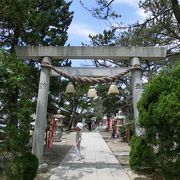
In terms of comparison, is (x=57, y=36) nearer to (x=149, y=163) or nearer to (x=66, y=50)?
(x=66, y=50)

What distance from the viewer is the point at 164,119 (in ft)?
28.7

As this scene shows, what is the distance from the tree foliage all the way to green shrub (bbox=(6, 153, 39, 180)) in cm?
313

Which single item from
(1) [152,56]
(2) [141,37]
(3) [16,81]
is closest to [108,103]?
(2) [141,37]

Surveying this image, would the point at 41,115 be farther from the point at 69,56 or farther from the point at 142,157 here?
the point at 142,157

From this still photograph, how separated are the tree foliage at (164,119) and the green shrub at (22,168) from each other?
3.13 meters

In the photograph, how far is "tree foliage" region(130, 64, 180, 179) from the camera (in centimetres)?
869

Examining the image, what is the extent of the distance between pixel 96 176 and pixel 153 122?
4.11m

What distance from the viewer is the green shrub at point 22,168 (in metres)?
9.79

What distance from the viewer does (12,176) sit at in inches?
385

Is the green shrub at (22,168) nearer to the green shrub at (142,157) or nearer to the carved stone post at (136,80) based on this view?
the green shrub at (142,157)

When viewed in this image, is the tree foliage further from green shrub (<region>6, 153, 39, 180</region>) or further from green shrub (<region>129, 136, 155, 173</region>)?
green shrub (<region>6, 153, 39, 180</region>)

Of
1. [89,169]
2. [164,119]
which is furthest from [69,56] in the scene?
[164,119]

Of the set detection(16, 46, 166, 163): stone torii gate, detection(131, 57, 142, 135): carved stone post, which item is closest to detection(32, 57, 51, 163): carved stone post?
detection(16, 46, 166, 163): stone torii gate

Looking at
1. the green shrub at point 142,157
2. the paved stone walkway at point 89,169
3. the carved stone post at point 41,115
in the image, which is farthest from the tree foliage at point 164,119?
the carved stone post at point 41,115
